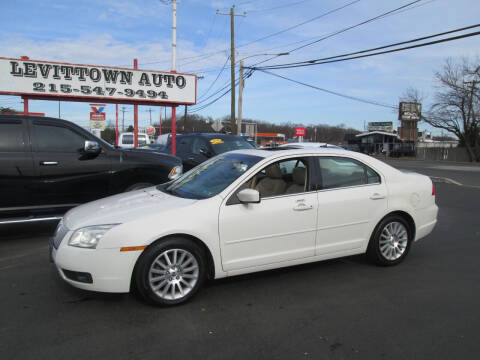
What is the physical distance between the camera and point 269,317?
346 cm

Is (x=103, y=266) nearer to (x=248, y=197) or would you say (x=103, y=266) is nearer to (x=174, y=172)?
(x=248, y=197)

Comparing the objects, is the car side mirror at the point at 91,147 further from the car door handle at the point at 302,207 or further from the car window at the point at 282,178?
the car door handle at the point at 302,207

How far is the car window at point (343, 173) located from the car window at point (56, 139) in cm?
396

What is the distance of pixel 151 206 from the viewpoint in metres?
3.76

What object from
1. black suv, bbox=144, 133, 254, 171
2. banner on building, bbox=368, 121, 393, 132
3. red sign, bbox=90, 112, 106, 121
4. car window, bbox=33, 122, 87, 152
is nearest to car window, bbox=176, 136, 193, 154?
black suv, bbox=144, 133, 254, 171

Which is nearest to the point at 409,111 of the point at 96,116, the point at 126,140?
the point at 126,140

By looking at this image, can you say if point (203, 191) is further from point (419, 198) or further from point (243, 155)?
point (419, 198)

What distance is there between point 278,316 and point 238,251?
0.74 metres

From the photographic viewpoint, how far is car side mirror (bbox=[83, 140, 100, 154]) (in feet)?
19.0

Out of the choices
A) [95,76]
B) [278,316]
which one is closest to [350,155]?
[278,316]

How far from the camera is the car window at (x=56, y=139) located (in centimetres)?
584

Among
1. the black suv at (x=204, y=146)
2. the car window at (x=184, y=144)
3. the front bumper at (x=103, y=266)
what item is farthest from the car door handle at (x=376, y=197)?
the car window at (x=184, y=144)

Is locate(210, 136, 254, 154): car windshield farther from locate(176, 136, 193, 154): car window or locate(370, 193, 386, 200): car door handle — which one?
locate(370, 193, 386, 200): car door handle

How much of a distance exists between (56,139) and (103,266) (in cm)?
342
